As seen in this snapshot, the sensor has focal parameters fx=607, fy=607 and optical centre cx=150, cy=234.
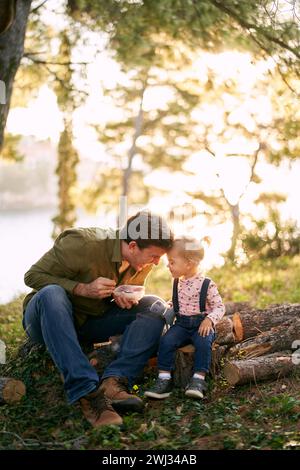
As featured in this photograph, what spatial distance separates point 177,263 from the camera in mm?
4383

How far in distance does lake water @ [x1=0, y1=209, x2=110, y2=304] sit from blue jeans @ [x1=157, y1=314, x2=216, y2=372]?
553 centimetres

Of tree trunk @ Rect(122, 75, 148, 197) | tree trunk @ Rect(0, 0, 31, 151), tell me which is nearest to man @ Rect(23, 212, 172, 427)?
tree trunk @ Rect(0, 0, 31, 151)

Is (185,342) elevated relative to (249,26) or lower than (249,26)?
lower

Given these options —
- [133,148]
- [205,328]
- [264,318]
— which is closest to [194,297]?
[205,328]

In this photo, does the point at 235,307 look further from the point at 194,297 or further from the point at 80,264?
the point at 80,264

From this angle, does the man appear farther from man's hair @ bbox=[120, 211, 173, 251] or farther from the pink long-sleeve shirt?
the pink long-sleeve shirt

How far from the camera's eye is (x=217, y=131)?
1703 centimetres

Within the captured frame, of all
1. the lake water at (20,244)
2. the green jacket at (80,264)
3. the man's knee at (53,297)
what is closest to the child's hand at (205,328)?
the green jacket at (80,264)

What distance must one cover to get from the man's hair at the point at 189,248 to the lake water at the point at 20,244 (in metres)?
5.69

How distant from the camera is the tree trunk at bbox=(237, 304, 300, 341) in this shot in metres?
5.01

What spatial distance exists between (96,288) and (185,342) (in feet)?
2.64

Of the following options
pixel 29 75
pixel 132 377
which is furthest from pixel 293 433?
pixel 29 75

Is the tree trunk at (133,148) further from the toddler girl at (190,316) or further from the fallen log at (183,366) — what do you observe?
the fallen log at (183,366)
